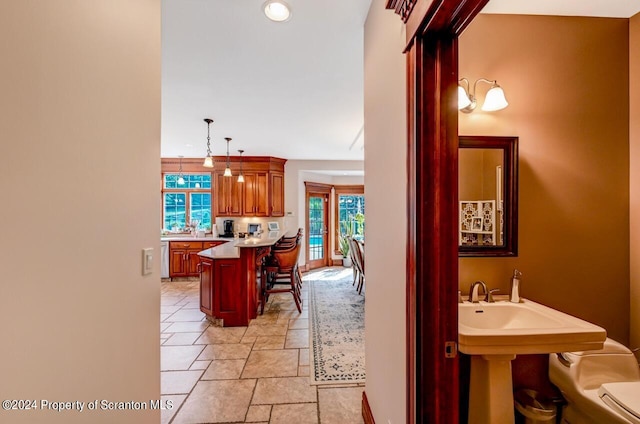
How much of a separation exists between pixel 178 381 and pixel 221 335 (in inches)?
34.1


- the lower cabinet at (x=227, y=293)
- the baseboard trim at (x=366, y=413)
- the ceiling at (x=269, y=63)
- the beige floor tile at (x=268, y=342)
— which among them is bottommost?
the beige floor tile at (x=268, y=342)

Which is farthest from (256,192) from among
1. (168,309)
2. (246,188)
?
(168,309)

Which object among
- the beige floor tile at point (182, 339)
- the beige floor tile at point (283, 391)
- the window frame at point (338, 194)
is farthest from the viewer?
the window frame at point (338, 194)

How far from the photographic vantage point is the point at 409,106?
3.46 feet

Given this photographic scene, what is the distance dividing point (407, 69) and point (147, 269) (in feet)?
4.71

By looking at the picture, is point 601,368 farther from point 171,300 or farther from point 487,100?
point 171,300

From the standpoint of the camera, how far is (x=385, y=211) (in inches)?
56.4

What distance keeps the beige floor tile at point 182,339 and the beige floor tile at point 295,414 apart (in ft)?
4.95

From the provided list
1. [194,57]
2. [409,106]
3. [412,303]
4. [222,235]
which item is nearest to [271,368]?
[412,303]

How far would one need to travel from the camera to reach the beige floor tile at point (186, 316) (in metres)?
3.64

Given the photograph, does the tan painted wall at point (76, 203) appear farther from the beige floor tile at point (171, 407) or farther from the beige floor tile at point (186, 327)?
the beige floor tile at point (186, 327)

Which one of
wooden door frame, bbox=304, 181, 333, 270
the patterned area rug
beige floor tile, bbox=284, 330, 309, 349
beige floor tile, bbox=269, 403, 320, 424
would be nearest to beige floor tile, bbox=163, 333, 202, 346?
beige floor tile, bbox=284, 330, 309, 349

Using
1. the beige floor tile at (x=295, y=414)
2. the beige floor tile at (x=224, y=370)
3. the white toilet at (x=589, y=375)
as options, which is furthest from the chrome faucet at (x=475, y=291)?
the beige floor tile at (x=224, y=370)

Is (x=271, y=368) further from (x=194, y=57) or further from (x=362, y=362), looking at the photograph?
(x=194, y=57)
